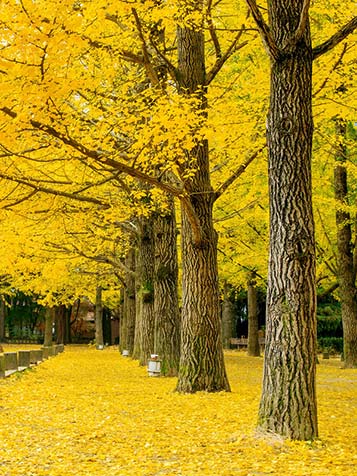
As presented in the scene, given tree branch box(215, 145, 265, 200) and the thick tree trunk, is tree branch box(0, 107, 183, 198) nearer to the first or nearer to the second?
the thick tree trunk

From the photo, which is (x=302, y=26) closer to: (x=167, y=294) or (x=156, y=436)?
(x=156, y=436)

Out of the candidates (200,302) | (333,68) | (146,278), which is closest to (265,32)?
(333,68)

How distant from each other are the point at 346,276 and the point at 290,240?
1382 centimetres

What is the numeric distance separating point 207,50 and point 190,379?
28.7 feet

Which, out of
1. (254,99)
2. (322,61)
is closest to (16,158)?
Result: (254,99)

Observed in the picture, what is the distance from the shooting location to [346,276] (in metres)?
20.9

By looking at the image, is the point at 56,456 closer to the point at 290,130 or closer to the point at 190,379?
the point at 290,130

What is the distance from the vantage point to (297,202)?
7.73 meters

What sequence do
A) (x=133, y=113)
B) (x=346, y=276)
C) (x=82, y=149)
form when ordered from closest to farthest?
(x=82, y=149) < (x=133, y=113) < (x=346, y=276)

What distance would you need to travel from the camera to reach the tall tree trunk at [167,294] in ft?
51.5

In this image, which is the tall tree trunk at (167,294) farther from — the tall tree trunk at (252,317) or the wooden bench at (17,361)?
the tall tree trunk at (252,317)

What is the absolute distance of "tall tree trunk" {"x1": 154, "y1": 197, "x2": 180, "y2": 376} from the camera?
15.7 metres

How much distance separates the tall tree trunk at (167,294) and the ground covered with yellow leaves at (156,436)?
227 cm

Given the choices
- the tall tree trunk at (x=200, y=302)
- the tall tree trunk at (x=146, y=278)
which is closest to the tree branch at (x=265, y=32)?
the tall tree trunk at (x=200, y=302)
